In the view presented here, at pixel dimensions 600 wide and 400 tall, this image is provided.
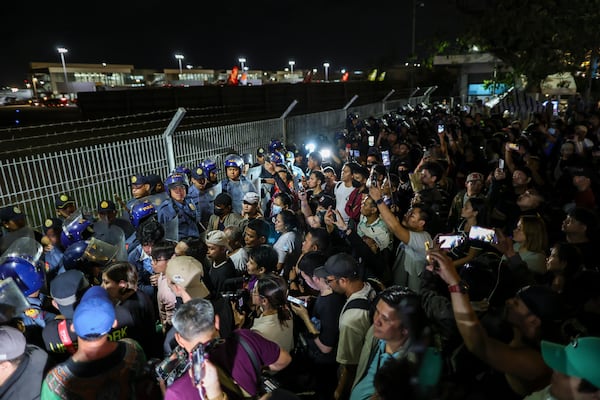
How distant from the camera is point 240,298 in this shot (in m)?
3.35

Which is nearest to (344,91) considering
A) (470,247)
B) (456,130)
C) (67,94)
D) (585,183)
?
(456,130)

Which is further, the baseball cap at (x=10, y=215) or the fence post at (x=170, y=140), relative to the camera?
the fence post at (x=170, y=140)

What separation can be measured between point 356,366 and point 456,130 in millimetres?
8542

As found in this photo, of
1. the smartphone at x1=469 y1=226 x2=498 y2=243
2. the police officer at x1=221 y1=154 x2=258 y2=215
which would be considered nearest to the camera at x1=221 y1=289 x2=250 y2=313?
the smartphone at x1=469 y1=226 x2=498 y2=243

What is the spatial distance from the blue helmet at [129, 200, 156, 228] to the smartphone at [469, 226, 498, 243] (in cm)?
386

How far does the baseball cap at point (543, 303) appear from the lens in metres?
2.29

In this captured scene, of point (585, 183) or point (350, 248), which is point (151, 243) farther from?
point (585, 183)

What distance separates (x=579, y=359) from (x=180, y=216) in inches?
184

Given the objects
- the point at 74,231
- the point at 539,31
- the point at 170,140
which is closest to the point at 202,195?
the point at 170,140

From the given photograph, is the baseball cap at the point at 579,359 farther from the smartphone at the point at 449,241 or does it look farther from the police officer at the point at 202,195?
the police officer at the point at 202,195

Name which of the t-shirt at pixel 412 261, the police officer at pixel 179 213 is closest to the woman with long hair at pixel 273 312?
the t-shirt at pixel 412 261

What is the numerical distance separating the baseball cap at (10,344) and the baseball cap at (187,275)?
107 centimetres

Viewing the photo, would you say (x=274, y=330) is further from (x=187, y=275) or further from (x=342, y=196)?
(x=342, y=196)

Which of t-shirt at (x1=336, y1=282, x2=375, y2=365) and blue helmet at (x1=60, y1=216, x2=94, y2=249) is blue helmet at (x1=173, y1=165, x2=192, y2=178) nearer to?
blue helmet at (x1=60, y1=216, x2=94, y2=249)
